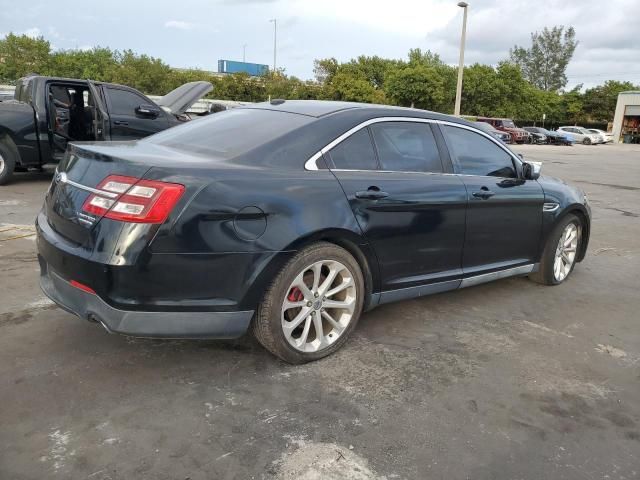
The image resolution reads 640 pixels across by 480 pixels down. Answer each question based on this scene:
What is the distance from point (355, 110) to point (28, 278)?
2973mm

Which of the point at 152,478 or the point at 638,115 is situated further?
the point at 638,115

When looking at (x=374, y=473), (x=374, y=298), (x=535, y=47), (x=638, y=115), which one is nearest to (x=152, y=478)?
(x=374, y=473)

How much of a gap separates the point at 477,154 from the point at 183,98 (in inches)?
271

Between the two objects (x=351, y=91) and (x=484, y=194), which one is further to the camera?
(x=351, y=91)

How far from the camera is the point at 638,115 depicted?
5550 centimetres

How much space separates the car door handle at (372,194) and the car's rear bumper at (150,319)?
98 centimetres

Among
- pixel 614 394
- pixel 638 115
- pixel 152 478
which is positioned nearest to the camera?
pixel 152 478

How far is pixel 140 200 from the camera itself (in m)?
2.74

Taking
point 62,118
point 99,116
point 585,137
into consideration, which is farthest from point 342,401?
point 585,137

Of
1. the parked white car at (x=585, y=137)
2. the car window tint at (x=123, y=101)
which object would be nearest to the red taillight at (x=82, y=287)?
the car window tint at (x=123, y=101)

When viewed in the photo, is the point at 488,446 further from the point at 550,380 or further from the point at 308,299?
the point at 308,299

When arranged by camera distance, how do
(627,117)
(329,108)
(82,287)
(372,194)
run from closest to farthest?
(82,287) < (372,194) < (329,108) < (627,117)

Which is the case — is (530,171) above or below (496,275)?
above

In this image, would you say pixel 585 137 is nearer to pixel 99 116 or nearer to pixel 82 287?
pixel 99 116
